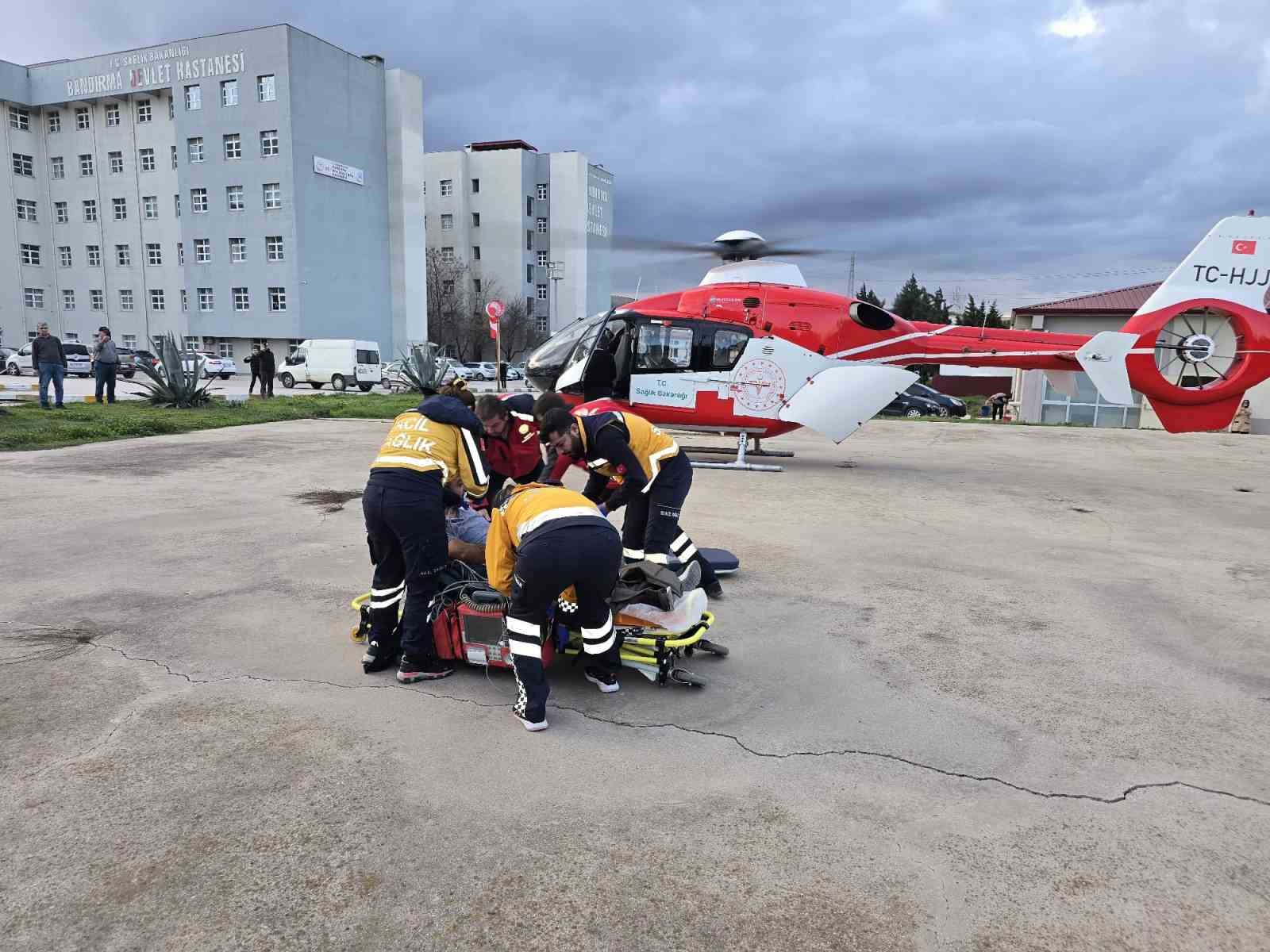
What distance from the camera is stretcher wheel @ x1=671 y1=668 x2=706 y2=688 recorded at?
4.12 m

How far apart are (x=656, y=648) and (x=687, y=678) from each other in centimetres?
24

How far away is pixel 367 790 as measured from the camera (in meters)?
3.10

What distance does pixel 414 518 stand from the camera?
4020mm

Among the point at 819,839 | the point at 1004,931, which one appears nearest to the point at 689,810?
the point at 819,839

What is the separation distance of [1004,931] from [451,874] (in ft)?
5.94

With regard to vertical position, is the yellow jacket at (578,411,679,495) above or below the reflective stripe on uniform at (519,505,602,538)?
above

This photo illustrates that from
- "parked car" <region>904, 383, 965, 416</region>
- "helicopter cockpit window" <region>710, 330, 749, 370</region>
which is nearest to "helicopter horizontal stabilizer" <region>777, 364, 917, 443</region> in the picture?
"helicopter cockpit window" <region>710, 330, 749, 370</region>

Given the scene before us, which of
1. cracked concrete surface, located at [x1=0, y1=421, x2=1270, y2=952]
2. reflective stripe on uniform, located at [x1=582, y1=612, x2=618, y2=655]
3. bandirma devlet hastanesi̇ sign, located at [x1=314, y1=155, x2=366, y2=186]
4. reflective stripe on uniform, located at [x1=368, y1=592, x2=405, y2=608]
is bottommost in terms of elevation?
cracked concrete surface, located at [x1=0, y1=421, x2=1270, y2=952]

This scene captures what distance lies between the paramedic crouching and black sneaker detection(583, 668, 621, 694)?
23 cm

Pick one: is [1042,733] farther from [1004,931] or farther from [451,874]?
[451,874]

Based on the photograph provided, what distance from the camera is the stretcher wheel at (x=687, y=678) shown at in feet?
13.5

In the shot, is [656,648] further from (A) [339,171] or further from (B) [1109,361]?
(A) [339,171]

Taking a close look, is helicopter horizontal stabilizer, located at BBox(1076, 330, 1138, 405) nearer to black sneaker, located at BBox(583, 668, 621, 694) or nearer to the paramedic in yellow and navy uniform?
black sneaker, located at BBox(583, 668, 621, 694)

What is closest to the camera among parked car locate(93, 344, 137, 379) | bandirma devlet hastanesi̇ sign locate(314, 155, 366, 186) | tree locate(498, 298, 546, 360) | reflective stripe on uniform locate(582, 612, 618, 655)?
reflective stripe on uniform locate(582, 612, 618, 655)
